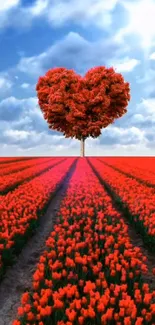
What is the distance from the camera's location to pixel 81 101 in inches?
2100

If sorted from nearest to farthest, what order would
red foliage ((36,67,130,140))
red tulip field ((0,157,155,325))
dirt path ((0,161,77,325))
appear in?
1. red tulip field ((0,157,155,325))
2. dirt path ((0,161,77,325))
3. red foliage ((36,67,130,140))

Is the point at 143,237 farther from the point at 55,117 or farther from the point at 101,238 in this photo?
the point at 55,117

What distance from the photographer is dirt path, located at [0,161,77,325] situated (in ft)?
21.3

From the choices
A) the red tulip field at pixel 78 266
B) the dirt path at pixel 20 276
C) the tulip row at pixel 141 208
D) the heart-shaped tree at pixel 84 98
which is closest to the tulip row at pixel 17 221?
the red tulip field at pixel 78 266

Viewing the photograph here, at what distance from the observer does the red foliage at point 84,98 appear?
53.5 metres

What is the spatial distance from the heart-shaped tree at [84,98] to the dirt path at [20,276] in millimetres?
42309

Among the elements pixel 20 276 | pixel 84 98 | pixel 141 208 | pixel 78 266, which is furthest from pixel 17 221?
pixel 84 98

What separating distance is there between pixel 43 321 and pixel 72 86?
5188cm

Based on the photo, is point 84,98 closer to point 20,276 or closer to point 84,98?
point 84,98

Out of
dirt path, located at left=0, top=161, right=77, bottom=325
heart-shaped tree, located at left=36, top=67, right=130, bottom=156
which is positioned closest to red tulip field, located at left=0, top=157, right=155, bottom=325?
dirt path, located at left=0, top=161, right=77, bottom=325

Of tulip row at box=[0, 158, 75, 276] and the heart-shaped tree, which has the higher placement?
the heart-shaped tree

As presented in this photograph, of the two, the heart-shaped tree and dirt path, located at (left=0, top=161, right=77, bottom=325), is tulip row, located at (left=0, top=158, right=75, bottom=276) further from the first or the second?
the heart-shaped tree

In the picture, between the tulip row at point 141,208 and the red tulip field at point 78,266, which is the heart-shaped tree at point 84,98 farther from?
the red tulip field at point 78,266

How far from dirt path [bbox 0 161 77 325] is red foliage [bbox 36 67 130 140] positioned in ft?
139
